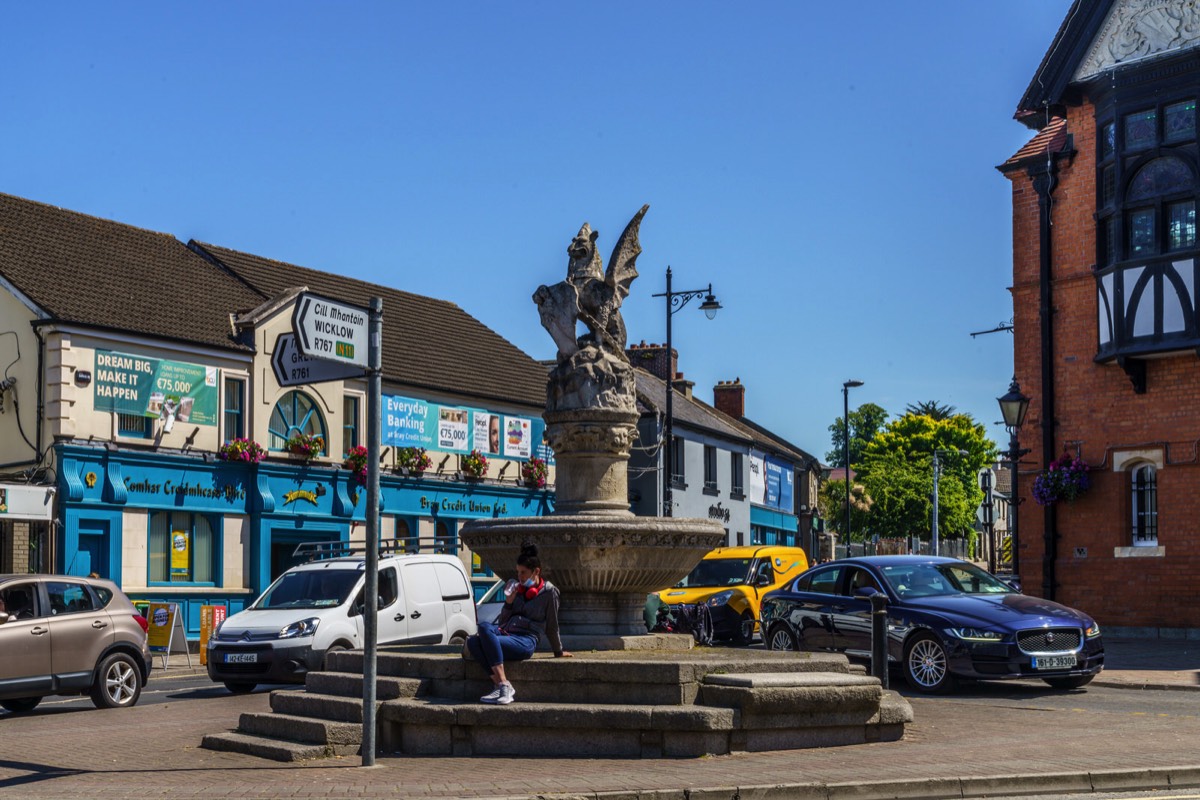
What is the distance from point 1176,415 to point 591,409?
57.4 ft

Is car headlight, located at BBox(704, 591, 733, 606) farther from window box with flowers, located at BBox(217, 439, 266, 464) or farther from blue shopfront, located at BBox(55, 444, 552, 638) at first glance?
window box with flowers, located at BBox(217, 439, 266, 464)

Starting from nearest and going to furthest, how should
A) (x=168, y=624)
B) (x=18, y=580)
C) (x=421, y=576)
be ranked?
(x=18, y=580), (x=421, y=576), (x=168, y=624)

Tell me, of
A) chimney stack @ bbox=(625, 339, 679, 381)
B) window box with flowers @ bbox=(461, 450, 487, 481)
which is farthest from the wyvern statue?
chimney stack @ bbox=(625, 339, 679, 381)

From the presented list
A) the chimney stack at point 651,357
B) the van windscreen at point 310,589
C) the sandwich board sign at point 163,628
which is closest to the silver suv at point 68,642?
the van windscreen at point 310,589

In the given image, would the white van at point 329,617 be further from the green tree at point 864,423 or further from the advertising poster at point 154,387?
the green tree at point 864,423

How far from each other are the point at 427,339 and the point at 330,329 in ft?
107

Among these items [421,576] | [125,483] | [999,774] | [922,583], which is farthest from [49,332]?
[999,774]

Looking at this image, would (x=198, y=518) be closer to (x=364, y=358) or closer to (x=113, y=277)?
(x=113, y=277)

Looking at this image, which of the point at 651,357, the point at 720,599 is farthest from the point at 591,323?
the point at 651,357

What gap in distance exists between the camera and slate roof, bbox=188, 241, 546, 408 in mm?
38719

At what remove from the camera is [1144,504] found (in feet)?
92.7

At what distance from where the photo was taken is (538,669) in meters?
11.8

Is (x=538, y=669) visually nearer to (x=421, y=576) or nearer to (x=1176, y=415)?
(x=421, y=576)

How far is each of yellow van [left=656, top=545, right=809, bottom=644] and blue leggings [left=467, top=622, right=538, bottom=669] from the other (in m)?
12.6
